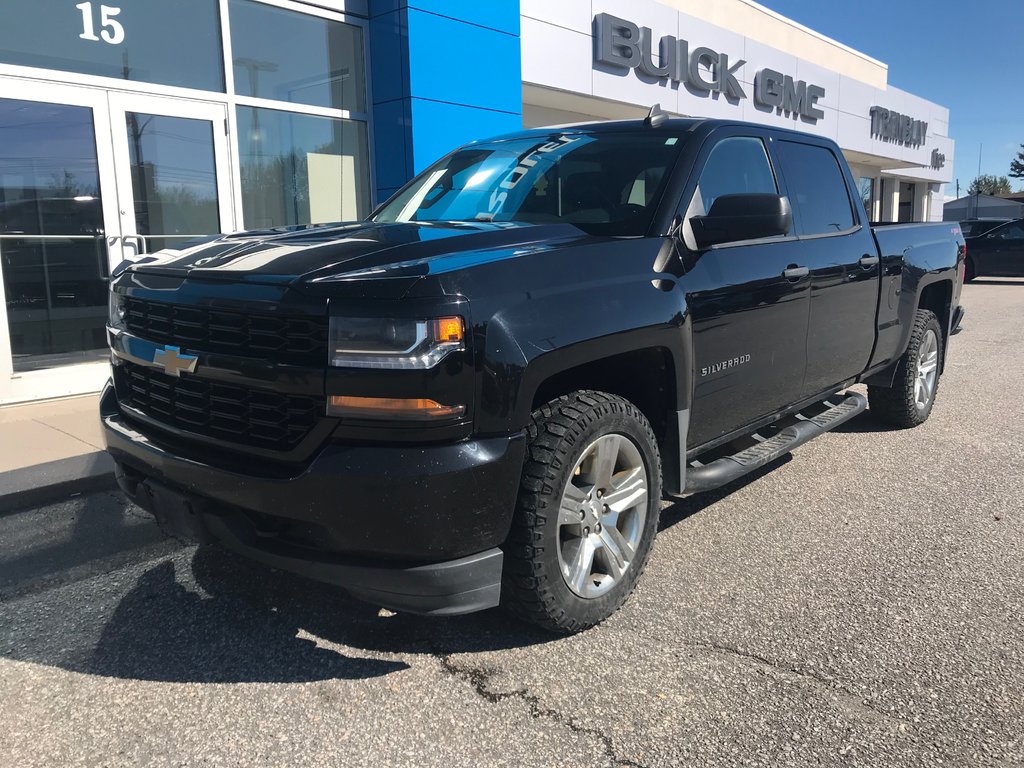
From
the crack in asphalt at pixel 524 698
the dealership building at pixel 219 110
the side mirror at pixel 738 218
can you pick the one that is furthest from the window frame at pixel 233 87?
the crack in asphalt at pixel 524 698

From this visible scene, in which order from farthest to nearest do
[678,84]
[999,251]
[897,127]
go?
1. [897,127]
2. [999,251]
3. [678,84]

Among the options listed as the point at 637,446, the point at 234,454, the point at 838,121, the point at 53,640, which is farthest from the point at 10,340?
the point at 838,121

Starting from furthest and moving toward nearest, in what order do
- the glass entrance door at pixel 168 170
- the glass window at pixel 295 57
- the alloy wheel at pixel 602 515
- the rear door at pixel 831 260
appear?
the glass window at pixel 295 57 < the glass entrance door at pixel 168 170 < the rear door at pixel 831 260 < the alloy wheel at pixel 602 515

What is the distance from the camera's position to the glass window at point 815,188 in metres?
4.34

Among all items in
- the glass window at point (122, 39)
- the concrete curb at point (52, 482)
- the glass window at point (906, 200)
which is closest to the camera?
the concrete curb at point (52, 482)

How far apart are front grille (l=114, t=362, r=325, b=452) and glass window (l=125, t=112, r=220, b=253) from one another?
5.18 m

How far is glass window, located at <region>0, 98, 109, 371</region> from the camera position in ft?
22.4

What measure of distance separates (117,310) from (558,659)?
2173mm

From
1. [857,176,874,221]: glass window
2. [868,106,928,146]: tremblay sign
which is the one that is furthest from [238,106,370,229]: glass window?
[857,176,874,221]: glass window

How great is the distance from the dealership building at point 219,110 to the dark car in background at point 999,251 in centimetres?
1289

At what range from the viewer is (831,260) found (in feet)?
14.3

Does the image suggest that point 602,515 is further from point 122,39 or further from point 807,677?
Answer: point 122,39

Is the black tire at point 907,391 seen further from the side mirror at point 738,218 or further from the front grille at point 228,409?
the front grille at point 228,409

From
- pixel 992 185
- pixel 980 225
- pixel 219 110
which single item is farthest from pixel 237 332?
pixel 992 185
